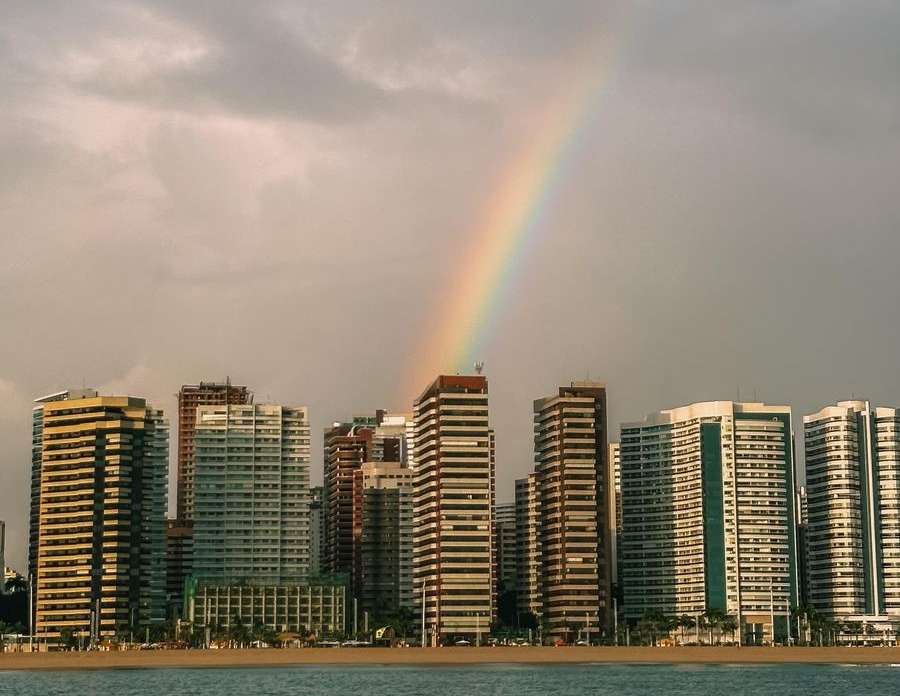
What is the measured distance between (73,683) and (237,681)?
1912 cm

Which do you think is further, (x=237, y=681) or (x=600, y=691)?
(x=237, y=681)

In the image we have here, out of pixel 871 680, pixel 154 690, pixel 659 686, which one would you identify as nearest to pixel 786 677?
pixel 871 680

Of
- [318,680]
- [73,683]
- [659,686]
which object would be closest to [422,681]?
[318,680]

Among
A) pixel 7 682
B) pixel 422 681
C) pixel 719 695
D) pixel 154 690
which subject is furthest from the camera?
pixel 7 682

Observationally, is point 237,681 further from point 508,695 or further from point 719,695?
point 719,695

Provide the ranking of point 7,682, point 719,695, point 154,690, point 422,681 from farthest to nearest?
point 7,682
point 422,681
point 154,690
point 719,695

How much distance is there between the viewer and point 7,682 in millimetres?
198625

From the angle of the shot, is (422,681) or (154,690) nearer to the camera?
(154,690)

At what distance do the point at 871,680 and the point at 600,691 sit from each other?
4174 centimetres

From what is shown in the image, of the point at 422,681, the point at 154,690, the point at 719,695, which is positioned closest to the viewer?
the point at 719,695

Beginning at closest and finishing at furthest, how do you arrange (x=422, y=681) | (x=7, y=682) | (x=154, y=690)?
(x=154, y=690) < (x=422, y=681) < (x=7, y=682)

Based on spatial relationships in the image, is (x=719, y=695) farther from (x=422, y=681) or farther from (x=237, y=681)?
(x=237, y=681)

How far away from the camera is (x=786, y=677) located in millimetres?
198000

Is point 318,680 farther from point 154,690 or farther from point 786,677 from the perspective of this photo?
point 786,677
